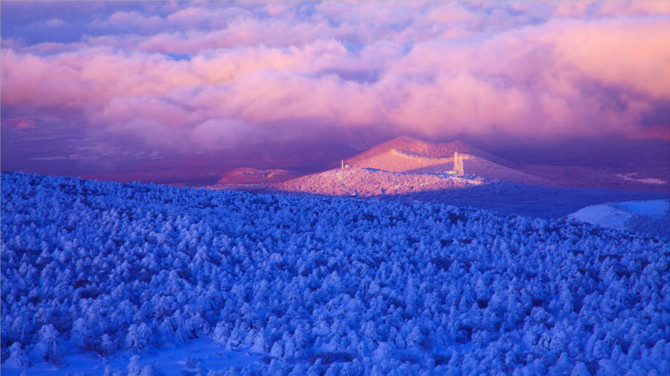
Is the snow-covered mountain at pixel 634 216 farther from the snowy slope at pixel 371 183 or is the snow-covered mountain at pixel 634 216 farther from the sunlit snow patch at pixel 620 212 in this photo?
the snowy slope at pixel 371 183

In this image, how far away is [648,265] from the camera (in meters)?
16.7

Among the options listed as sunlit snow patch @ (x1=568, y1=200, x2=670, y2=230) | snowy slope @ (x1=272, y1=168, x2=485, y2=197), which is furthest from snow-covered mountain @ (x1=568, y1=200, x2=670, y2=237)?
snowy slope @ (x1=272, y1=168, x2=485, y2=197)

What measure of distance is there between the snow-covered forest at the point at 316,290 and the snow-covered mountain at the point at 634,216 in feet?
50.6

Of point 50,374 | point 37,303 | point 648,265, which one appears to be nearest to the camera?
point 50,374

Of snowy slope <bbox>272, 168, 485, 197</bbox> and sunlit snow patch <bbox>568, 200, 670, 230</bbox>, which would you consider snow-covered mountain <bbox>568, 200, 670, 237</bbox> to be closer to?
sunlit snow patch <bbox>568, 200, 670, 230</bbox>

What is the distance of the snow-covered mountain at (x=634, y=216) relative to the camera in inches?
1378

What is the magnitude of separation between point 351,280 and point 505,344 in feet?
14.1

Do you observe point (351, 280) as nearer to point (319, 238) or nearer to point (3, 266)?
point (319, 238)

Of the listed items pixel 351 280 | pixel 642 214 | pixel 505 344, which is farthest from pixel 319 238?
pixel 642 214

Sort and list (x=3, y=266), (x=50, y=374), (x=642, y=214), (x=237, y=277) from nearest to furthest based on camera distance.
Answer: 1. (x=50, y=374)
2. (x=3, y=266)
3. (x=237, y=277)
4. (x=642, y=214)

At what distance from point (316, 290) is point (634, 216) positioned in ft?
100

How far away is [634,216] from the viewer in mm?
36875

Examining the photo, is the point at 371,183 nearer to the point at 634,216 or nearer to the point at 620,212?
the point at 620,212

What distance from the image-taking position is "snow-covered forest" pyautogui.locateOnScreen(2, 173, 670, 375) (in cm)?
997
